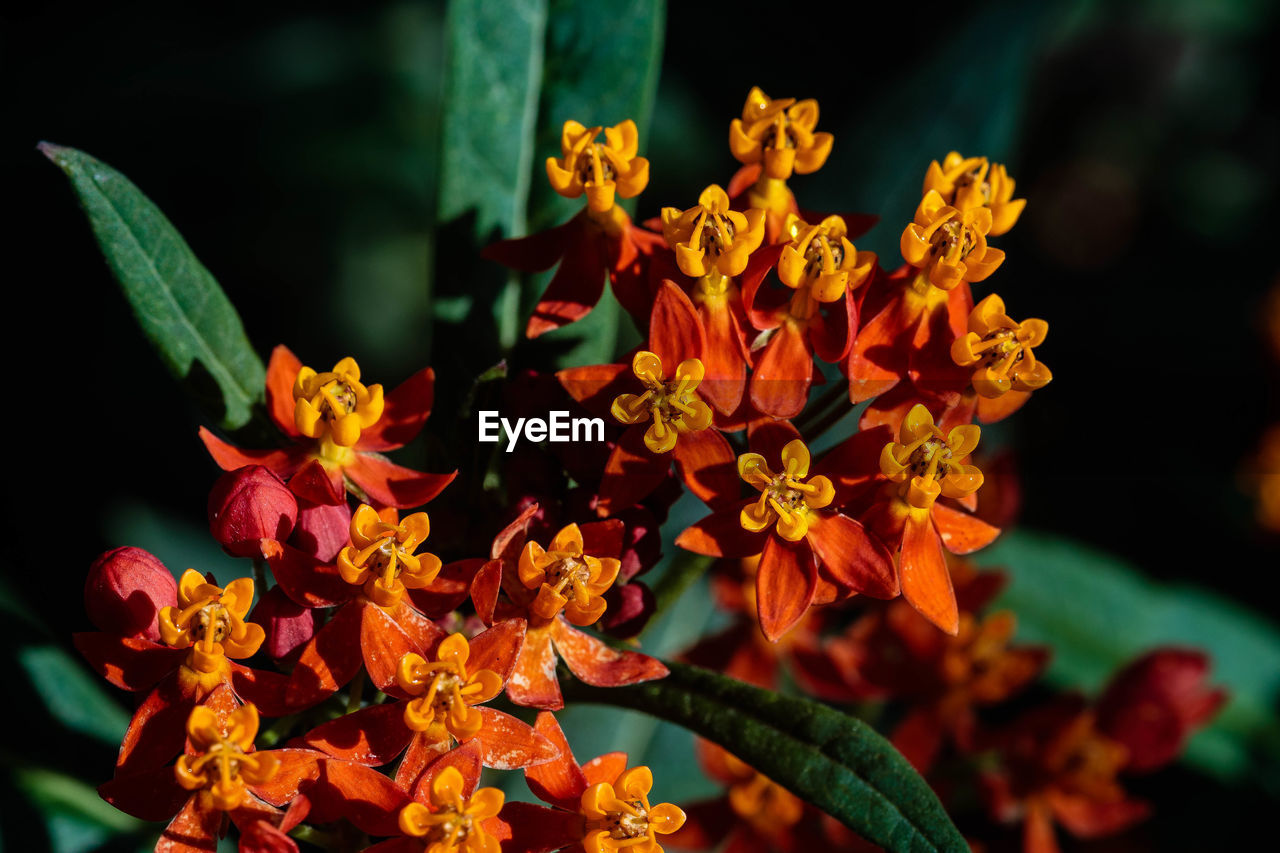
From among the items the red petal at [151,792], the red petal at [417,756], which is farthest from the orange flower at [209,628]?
the red petal at [417,756]

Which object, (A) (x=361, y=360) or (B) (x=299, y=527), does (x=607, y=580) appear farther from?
(A) (x=361, y=360)

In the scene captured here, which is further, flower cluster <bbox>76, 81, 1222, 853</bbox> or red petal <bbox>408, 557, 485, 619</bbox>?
red petal <bbox>408, 557, 485, 619</bbox>

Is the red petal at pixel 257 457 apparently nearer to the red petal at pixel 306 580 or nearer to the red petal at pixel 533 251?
the red petal at pixel 306 580

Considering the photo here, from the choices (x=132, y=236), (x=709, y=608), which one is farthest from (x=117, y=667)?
(x=709, y=608)

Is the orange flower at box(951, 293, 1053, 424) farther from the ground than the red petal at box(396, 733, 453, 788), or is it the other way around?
the orange flower at box(951, 293, 1053, 424)

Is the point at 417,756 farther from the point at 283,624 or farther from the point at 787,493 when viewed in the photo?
the point at 787,493

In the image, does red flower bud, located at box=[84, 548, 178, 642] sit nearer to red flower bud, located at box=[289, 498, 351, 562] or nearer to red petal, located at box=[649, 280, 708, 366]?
red flower bud, located at box=[289, 498, 351, 562]

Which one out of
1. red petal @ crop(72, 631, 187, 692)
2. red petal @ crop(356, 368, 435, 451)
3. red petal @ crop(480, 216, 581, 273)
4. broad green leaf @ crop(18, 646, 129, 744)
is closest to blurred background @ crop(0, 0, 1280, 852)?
broad green leaf @ crop(18, 646, 129, 744)

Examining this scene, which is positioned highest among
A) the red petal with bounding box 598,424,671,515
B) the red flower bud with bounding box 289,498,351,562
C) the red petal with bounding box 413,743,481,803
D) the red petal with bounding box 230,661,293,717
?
the red petal with bounding box 598,424,671,515
